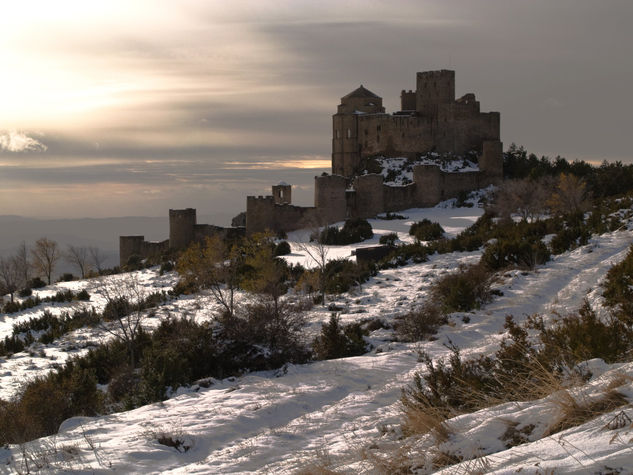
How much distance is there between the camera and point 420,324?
10711 mm

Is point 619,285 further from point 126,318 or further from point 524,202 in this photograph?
point 524,202

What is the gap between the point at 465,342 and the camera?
9.70 meters

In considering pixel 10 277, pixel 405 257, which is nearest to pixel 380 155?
pixel 405 257

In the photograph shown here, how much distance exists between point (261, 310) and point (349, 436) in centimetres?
594

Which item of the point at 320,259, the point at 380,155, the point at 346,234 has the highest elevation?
the point at 380,155

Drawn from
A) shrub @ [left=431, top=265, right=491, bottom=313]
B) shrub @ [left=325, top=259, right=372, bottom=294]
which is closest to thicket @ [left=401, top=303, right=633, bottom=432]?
shrub @ [left=431, top=265, right=491, bottom=313]

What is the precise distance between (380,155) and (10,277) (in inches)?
1137

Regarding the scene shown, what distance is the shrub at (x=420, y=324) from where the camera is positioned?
1059 centimetres

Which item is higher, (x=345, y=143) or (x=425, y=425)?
(x=345, y=143)

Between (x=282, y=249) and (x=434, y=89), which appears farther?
(x=434, y=89)

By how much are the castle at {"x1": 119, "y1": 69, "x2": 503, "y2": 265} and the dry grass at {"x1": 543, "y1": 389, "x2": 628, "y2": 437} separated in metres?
29.2

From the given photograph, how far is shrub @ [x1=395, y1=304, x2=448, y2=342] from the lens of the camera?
10.6 metres

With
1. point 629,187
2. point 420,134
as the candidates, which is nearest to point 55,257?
point 420,134

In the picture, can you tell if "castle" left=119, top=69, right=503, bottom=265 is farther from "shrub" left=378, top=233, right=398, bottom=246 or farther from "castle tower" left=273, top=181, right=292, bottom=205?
"shrub" left=378, top=233, right=398, bottom=246
